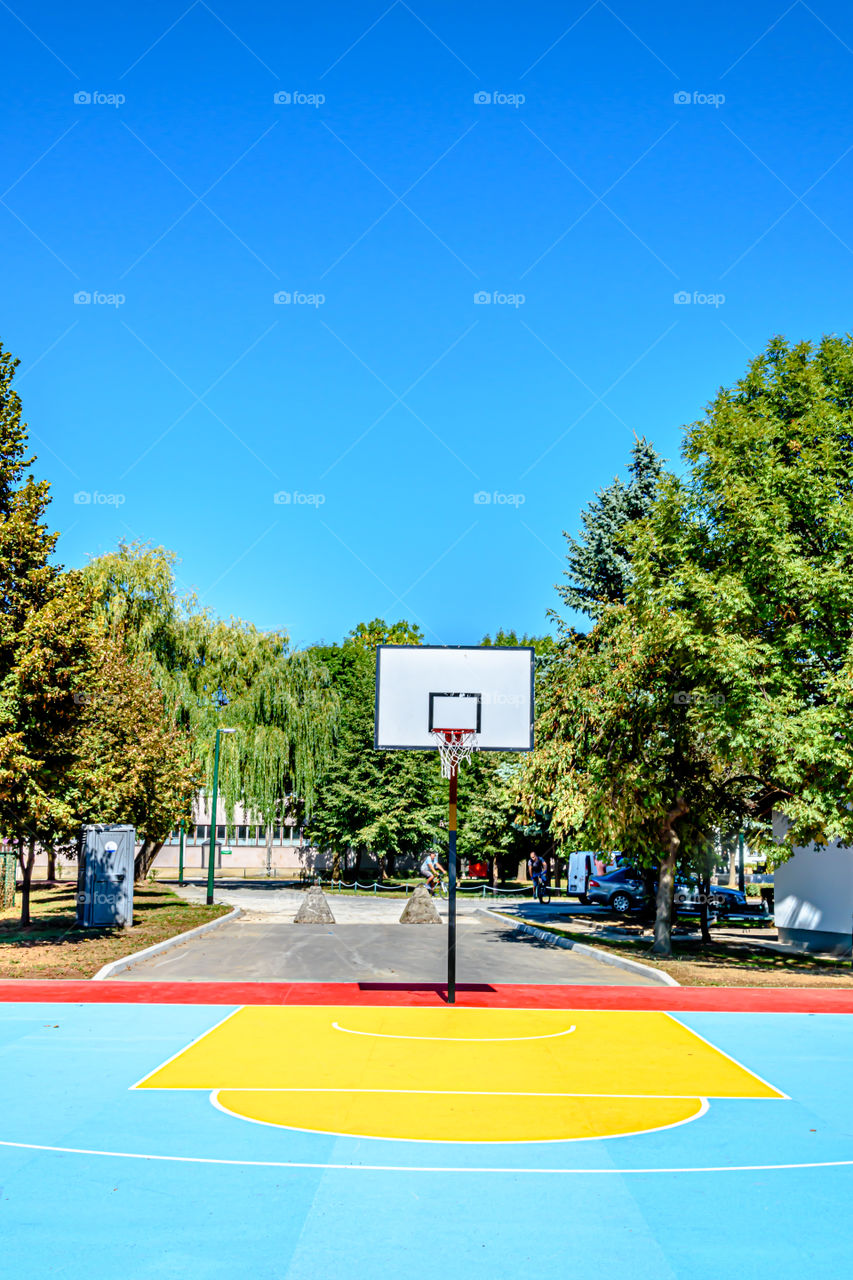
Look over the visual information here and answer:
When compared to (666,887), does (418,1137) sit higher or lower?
lower

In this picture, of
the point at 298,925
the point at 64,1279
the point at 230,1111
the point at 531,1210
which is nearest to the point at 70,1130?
the point at 230,1111

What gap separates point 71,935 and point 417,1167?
1799 cm

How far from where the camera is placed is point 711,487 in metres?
22.2

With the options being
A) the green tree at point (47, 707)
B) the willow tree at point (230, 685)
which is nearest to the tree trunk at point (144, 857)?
the willow tree at point (230, 685)

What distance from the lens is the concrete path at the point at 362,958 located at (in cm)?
1895

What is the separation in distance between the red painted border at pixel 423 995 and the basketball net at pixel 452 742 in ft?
12.5

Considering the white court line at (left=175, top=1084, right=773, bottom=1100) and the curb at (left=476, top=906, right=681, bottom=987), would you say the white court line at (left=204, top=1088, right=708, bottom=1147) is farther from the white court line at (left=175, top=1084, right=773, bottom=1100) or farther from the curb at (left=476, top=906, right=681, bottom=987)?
the curb at (left=476, top=906, right=681, bottom=987)

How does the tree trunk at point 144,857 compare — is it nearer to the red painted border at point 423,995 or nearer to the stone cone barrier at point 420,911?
the stone cone barrier at point 420,911

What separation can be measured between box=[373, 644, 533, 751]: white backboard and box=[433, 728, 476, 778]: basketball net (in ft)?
0.32

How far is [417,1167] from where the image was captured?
7953 millimetres

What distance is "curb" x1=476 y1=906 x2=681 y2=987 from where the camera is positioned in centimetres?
1907

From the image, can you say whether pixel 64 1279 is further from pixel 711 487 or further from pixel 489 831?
pixel 489 831

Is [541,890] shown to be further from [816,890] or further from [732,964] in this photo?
[732,964]

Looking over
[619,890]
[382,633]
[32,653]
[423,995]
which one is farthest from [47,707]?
[382,633]
